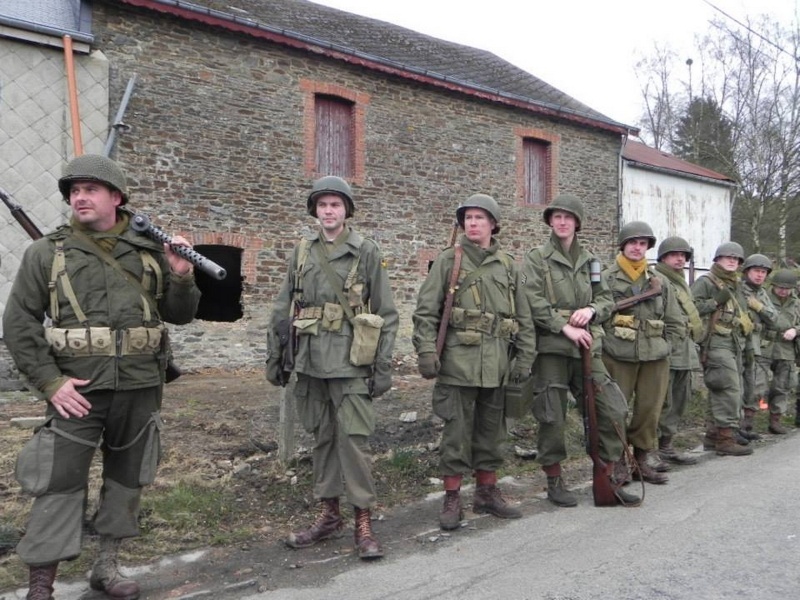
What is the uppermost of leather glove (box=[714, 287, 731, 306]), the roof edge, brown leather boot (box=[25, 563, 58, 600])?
the roof edge

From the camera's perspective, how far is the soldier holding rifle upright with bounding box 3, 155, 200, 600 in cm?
306

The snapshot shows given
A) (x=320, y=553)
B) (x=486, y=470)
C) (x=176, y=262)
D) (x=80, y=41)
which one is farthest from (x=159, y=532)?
(x=80, y=41)

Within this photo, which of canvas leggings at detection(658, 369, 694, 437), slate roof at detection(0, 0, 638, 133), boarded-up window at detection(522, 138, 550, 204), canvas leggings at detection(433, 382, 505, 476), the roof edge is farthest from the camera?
boarded-up window at detection(522, 138, 550, 204)

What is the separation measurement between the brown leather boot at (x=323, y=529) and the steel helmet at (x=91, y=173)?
2317mm

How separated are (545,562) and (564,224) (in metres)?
2.55

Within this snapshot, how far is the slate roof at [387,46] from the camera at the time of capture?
10875 mm

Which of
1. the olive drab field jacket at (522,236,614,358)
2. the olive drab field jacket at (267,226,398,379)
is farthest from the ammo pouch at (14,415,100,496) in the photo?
the olive drab field jacket at (522,236,614,358)

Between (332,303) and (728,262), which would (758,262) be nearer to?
(728,262)

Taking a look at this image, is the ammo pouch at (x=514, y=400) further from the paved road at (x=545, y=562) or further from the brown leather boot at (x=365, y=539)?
the brown leather boot at (x=365, y=539)

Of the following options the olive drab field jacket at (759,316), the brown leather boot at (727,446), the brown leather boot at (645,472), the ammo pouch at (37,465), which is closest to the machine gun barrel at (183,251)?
the ammo pouch at (37,465)

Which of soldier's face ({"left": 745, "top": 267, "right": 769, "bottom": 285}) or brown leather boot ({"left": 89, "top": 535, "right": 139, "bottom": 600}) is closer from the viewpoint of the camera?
brown leather boot ({"left": 89, "top": 535, "right": 139, "bottom": 600})

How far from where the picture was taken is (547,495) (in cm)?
511

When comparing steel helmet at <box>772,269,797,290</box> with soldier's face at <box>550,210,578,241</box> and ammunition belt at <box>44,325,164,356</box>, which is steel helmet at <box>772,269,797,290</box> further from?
ammunition belt at <box>44,325,164,356</box>

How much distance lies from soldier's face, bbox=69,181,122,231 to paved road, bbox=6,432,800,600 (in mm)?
1976
